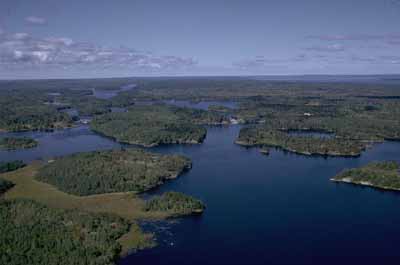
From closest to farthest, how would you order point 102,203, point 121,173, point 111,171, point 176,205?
1. point 176,205
2. point 102,203
3. point 121,173
4. point 111,171

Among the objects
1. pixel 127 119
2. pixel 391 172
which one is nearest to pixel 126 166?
pixel 391 172

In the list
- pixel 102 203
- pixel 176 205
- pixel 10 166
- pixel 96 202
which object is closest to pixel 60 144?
pixel 10 166

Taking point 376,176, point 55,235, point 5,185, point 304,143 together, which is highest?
point 304,143

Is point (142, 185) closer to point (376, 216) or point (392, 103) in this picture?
point (376, 216)

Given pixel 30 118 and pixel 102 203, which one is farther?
pixel 30 118

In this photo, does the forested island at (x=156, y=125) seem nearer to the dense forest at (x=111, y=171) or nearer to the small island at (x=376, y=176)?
Result: the dense forest at (x=111, y=171)

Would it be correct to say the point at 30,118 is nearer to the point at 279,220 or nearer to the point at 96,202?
the point at 96,202

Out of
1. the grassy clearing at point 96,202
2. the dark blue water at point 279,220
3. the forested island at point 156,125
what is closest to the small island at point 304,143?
the dark blue water at point 279,220
